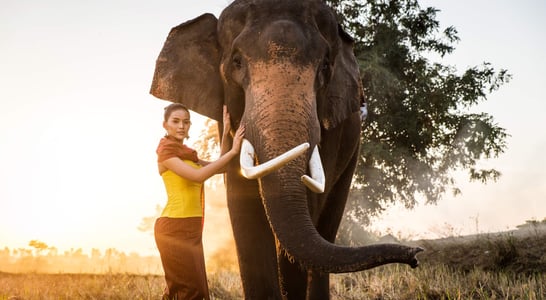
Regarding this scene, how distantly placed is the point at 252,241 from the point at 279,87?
53.8 inches

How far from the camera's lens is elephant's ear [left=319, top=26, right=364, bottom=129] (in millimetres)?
5105

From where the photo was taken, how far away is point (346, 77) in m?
5.40

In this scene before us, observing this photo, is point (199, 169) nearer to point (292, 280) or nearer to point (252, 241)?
point (252, 241)

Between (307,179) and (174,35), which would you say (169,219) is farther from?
(174,35)

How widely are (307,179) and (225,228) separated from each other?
49.8ft

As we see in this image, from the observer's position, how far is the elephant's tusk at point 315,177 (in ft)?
12.8

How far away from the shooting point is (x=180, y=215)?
473 cm

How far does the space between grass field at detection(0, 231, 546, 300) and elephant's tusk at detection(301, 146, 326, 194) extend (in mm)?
2768

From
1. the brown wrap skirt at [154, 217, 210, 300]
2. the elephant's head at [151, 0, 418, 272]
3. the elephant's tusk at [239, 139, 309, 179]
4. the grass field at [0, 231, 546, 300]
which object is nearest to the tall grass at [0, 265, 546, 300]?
the grass field at [0, 231, 546, 300]

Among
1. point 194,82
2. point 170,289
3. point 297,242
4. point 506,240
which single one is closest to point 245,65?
point 194,82

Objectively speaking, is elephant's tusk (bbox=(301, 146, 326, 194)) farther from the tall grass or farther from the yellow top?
the tall grass

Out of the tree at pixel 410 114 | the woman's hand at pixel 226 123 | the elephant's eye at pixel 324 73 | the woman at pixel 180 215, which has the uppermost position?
the tree at pixel 410 114

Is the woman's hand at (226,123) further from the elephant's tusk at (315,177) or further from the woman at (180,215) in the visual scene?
the elephant's tusk at (315,177)

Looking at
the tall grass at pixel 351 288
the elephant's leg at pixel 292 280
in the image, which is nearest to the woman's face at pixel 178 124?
the elephant's leg at pixel 292 280
